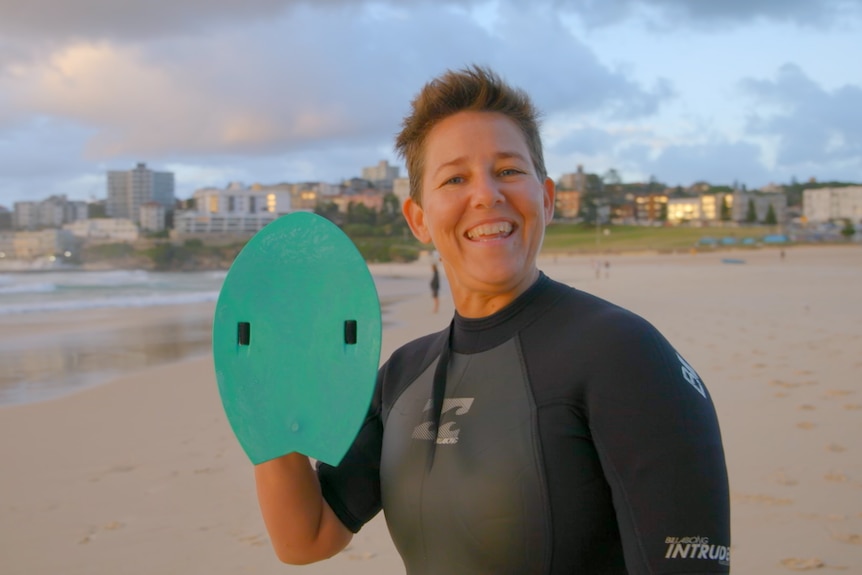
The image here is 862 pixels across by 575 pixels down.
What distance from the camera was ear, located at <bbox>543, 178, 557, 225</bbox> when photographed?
1490 millimetres

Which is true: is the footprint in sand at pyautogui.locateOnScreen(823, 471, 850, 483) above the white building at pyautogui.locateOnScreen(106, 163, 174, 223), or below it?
below

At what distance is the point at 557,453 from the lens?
3.85 feet

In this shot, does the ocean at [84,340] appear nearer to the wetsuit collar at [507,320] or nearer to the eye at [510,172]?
the wetsuit collar at [507,320]

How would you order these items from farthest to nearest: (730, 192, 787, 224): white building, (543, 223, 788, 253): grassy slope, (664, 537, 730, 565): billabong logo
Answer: (730, 192, 787, 224): white building < (543, 223, 788, 253): grassy slope < (664, 537, 730, 565): billabong logo

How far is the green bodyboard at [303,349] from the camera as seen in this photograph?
1261 millimetres

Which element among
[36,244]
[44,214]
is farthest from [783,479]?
[44,214]

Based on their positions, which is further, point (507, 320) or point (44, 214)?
point (44, 214)

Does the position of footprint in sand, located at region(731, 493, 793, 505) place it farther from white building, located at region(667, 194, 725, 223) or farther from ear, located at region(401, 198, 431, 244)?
white building, located at region(667, 194, 725, 223)

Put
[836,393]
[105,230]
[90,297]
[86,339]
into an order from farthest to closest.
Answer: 1. [105,230]
2. [90,297]
3. [86,339]
4. [836,393]

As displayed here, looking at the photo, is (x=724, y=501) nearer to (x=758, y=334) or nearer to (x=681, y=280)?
(x=758, y=334)

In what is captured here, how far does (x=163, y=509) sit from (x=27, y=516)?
82 cm

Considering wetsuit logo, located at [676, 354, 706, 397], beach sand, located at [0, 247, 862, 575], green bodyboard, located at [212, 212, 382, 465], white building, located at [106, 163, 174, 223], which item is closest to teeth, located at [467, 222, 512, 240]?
green bodyboard, located at [212, 212, 382, 465]

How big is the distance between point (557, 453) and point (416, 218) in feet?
2.08

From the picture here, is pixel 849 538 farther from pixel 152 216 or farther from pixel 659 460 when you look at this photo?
pixel 152 216
